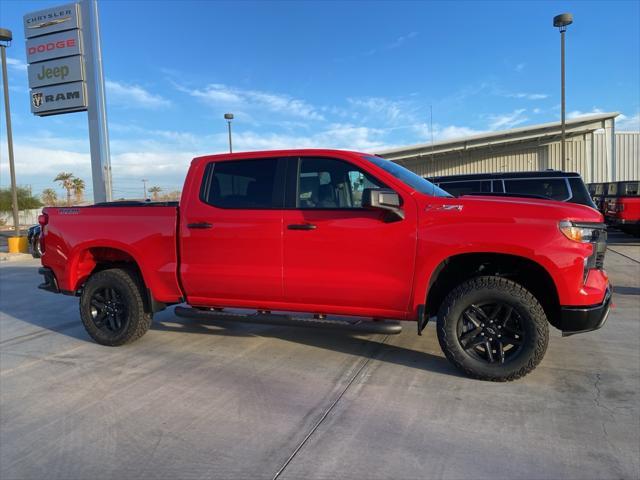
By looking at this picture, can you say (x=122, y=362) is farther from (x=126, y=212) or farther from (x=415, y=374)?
(x=415, y=374)

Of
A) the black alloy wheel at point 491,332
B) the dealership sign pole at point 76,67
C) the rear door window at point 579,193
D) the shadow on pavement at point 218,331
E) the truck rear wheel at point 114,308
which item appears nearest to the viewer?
the black alloy wheel at point 491,332

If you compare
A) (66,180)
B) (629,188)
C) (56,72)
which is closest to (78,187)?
(66,180)

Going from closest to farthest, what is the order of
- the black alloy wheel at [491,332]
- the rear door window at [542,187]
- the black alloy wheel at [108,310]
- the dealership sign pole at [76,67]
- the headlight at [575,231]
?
1. the headlight at [575,231]
2. the black alloy wheel at [491,332]
3. the black alloy wheel at [108,310]
4. the rear door window at [542,187]
5. the dealership sign pole at [76,67]

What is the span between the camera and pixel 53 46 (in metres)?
15.9

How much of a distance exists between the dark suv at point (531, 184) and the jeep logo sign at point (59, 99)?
12311mm

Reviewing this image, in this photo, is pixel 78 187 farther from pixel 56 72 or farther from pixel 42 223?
pixel 42 223

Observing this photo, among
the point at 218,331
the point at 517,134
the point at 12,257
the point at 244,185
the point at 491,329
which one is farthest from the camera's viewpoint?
the point at 517,134

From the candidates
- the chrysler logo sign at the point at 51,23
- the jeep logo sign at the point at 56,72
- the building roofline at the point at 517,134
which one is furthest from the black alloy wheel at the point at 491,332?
the building roofline at the point at 517,134

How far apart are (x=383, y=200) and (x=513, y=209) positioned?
1.03 meters

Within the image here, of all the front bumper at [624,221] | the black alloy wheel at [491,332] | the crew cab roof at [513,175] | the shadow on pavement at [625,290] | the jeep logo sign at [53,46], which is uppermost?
the jeep logo sign at [53,46]

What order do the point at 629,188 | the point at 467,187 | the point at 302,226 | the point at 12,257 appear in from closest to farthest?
the point at 302,226, the point at 467,187, the point at 12,257, the point at 629,188

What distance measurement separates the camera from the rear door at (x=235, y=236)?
444cm

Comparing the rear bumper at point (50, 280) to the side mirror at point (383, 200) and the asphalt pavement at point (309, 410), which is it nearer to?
the asphalt pavement at point (309, 410)

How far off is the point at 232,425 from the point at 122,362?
1.92m
